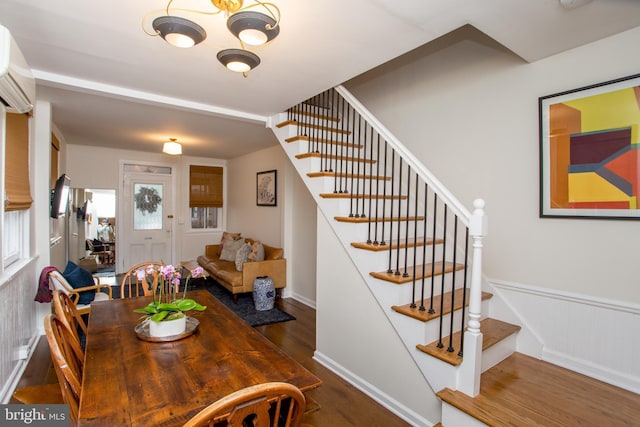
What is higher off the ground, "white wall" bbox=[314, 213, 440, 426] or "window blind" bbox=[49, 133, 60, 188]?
"window blind" bbox=[49, 133, 60, 188]

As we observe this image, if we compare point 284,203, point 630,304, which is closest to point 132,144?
point 284,203

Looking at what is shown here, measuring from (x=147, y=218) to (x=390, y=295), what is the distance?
6.03 meters

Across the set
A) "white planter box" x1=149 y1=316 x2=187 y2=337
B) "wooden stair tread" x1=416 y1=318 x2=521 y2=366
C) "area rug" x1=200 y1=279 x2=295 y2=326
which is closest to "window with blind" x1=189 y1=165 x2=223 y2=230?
"area rug" x1=200 y1=279 x2=295 y2=326

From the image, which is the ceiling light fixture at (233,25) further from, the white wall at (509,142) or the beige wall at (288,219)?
the beige wall at (288,219)

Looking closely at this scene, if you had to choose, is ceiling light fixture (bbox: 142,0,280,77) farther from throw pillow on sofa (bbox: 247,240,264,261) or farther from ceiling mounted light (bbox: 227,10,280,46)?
throw pillow on sofa (bbox: 247,240,264,261)

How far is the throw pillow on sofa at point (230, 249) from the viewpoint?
591 centimetres

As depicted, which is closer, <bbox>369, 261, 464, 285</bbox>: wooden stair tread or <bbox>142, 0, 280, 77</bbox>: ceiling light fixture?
<bbox>142, 0, 280, 77</bbox>: ceiling light fixture

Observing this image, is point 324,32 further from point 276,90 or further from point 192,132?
point 192,132

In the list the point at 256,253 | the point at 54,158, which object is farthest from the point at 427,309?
the point at 54,158

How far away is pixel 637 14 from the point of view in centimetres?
183

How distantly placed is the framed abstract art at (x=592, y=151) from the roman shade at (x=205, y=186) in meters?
6.39

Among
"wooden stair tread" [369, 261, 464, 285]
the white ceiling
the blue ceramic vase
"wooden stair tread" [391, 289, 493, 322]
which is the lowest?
the blue ceramic vase

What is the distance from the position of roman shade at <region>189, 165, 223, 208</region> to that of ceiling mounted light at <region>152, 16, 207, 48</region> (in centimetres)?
585

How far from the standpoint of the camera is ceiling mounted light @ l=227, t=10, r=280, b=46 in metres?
1.46
